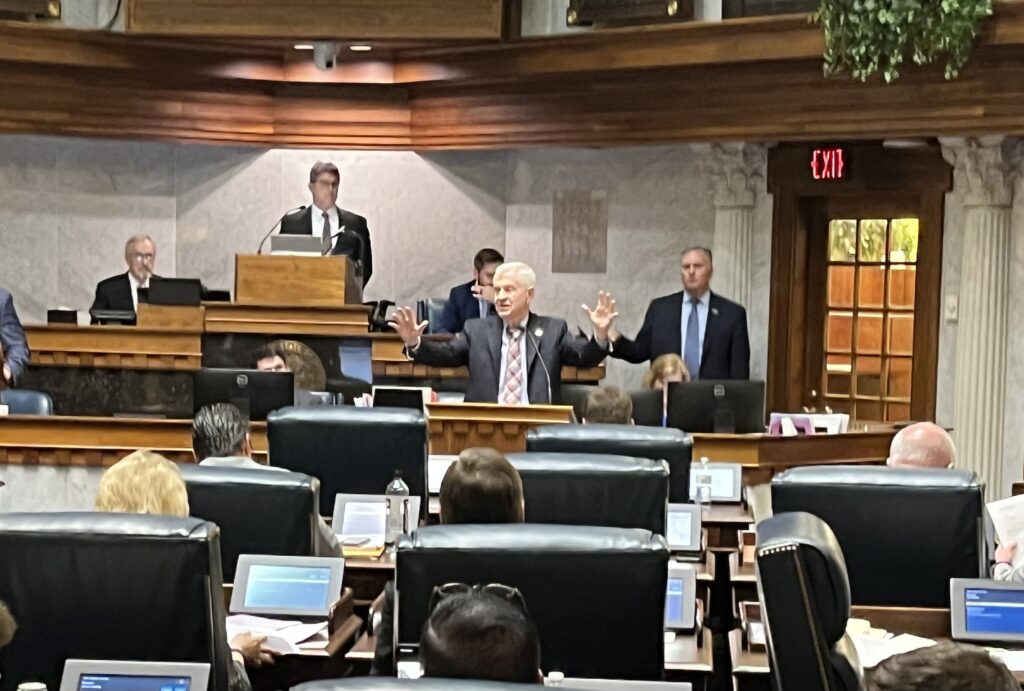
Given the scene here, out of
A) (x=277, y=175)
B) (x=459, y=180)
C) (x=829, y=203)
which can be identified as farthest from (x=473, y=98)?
(x=829, y=203)

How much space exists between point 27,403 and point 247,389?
154 cm

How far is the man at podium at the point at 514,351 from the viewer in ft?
25.6

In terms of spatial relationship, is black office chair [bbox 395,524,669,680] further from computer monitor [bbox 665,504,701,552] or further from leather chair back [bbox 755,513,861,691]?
computer monitor [bbox 665,504,701,552]

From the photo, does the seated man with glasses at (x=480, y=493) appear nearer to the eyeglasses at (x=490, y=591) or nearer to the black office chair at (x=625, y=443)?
the eyeglasses at (x=490, y=591)

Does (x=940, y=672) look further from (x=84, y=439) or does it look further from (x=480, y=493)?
(x=84, y=439)

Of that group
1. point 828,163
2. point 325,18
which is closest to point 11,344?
point 325,18

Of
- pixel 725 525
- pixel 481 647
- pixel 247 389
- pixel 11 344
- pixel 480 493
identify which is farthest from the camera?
pixel 11 344

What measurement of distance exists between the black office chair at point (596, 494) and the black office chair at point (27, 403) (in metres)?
3.78

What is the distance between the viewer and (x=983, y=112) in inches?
377

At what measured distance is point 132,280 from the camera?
34.8 feet

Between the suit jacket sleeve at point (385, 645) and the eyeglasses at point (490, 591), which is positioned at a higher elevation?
the eyeglasses at point (490, 591)

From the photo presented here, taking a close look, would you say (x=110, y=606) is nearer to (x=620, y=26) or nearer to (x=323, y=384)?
(x=323, y=384)

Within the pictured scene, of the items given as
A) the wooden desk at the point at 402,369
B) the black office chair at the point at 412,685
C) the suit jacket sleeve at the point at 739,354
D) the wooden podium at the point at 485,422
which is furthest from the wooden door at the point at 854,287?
the black office chair at the point at 412,685

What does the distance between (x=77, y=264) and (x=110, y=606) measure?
30.2 feet
